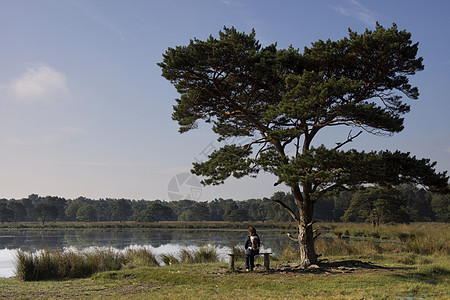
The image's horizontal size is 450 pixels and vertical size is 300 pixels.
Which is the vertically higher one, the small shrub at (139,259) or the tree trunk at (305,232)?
the tree trunk at (305,232)

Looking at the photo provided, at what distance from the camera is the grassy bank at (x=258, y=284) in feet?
28.5

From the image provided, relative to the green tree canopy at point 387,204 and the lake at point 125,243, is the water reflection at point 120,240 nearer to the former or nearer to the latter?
the lake at point 125,243

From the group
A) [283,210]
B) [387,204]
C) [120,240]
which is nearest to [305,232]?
[120,240]

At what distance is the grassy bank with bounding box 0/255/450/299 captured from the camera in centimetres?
869

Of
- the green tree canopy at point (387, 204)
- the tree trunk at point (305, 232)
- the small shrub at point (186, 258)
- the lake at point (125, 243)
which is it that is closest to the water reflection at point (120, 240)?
the lake at point (125, 243)

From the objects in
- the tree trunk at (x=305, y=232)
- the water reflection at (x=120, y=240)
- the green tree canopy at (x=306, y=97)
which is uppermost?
the green tree canopy at (x=306, y=97)

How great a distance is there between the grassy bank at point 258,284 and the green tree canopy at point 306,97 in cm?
192

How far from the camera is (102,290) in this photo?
9.59m

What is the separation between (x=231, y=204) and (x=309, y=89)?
250ft

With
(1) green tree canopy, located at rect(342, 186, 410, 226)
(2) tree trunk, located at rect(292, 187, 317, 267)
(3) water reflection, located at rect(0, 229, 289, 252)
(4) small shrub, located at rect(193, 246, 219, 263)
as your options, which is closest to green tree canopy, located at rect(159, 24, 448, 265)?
(2) tree trunk, located at rect(292, 187, 317, 267)

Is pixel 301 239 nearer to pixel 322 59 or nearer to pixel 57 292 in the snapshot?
pixel 322 59

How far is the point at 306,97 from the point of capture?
37.2 ft

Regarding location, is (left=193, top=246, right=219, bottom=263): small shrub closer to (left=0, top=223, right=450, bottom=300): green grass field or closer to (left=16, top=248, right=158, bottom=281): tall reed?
(left=0, top=223, right=450, bottom=300): green grass field

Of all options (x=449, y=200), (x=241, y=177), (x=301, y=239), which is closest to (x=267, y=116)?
(x=241, y=177)
